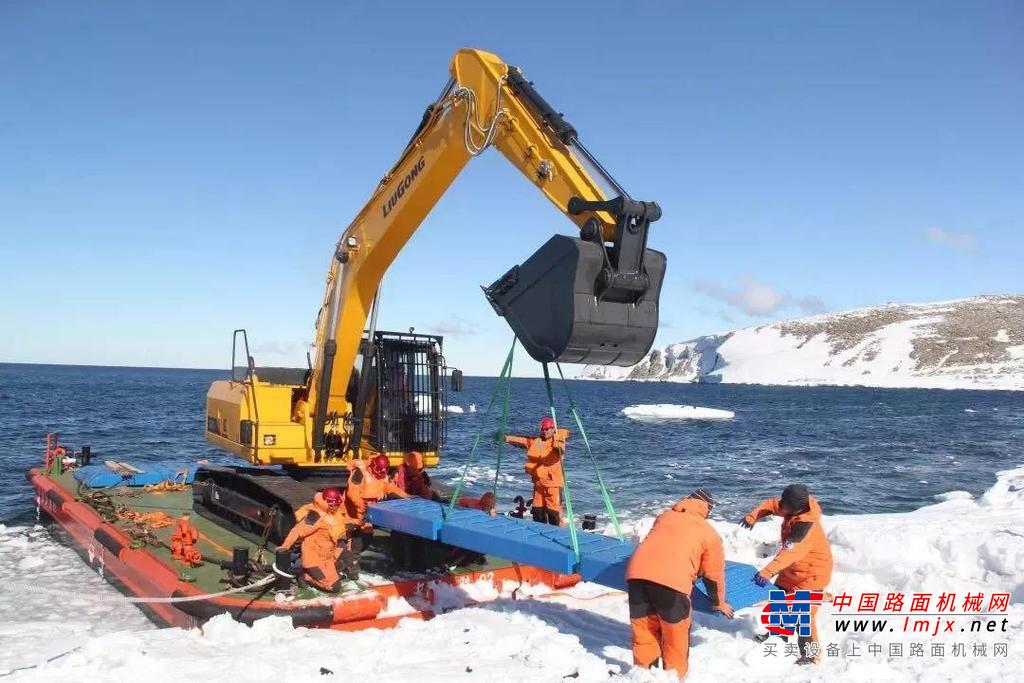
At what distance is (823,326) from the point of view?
145m

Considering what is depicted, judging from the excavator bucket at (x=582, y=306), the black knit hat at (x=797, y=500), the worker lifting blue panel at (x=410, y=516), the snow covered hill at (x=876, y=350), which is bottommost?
the worker lifting blue panel at (x=410, y=516)

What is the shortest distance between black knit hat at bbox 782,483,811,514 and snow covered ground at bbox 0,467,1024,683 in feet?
3.76

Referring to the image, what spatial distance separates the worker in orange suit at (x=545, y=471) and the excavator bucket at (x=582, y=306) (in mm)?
3512

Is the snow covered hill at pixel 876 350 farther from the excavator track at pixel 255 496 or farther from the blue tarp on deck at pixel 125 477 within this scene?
the excavator track at pixel 255 496

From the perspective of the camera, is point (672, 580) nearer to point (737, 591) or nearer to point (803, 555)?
point (737, 591)

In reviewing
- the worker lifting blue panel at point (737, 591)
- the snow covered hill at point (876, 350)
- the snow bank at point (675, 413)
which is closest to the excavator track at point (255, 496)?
the worker lifting blue panel at point (737, 591)

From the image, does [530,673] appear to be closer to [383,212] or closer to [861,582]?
[861,582]

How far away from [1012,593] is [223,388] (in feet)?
33.2

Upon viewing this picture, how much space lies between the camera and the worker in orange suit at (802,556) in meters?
6.03

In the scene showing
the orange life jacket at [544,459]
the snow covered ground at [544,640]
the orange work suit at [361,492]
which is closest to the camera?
the snow covered ground at [544,640]

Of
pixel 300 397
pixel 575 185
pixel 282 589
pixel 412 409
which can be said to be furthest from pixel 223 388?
pixel 575 185

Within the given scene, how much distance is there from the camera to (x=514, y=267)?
6789 mm

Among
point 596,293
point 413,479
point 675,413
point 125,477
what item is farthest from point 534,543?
point 675,413

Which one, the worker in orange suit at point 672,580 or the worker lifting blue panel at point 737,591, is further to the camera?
the worker lifting blue panel at point 737,591
